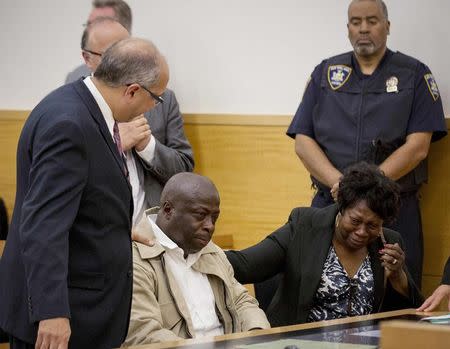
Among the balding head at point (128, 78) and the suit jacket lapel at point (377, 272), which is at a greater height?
the balding head at point (128, 78)

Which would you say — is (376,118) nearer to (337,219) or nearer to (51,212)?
(337,219)

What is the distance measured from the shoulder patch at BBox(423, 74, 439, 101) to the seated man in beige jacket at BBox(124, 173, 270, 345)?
1748mm

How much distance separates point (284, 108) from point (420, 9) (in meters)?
0.98

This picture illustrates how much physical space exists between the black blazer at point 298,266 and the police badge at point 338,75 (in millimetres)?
1095

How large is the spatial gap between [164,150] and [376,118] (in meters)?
1.08

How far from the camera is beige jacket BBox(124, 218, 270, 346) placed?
3295 millimetres

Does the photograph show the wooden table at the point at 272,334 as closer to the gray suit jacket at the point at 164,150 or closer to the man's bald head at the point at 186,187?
the man's bald head at the point at 186,187

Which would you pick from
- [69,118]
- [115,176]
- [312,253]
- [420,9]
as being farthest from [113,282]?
[420,9]

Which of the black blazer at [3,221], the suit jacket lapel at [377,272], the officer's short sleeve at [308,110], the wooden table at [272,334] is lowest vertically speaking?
the black blazer at [3,221]

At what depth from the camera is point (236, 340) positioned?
282 centimetres

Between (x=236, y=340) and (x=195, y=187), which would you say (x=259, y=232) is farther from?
(x=236, y=340)

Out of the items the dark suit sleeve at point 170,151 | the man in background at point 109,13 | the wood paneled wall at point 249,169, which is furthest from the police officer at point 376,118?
the man in background at point 109,13

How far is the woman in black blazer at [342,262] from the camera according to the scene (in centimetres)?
403

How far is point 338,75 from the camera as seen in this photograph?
5172 millimetres
